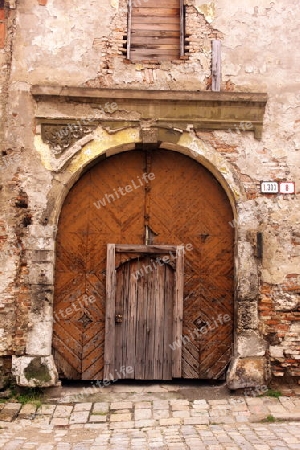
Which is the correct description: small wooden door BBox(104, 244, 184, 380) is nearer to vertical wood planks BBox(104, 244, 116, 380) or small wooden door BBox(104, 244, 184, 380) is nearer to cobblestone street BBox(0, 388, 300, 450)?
vertical wood planks BBox(104, 244, 116, 380)

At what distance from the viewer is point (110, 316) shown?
5.99m

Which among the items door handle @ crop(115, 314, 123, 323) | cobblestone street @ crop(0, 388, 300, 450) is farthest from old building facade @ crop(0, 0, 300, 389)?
cobblestone street @ crop(0, 388, 300, 450)

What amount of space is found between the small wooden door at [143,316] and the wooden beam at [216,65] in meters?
2.16

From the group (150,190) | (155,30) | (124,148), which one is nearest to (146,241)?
(150,190)

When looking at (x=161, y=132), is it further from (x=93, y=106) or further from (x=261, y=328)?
(x=261, y=328)

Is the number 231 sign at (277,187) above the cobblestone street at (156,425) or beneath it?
above

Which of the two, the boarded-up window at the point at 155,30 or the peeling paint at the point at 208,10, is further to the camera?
the boarded-up window at the point at 155,30

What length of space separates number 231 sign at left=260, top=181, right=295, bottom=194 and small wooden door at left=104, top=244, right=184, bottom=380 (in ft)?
4.28

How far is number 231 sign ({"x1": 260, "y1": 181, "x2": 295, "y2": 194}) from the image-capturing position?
19.6ft

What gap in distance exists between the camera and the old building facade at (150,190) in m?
5.89

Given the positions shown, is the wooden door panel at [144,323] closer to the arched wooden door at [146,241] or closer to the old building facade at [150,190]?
the old building facade at [150,190]
